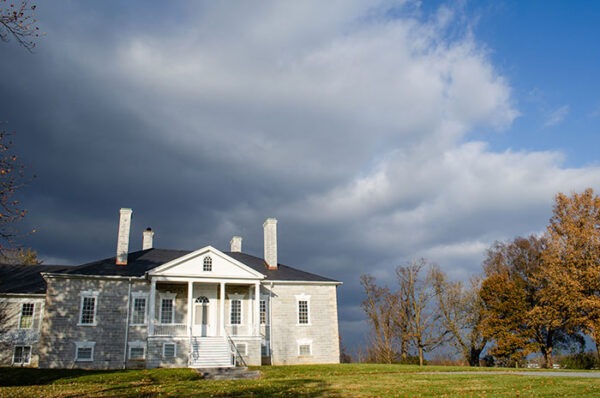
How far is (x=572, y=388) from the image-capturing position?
1476cm

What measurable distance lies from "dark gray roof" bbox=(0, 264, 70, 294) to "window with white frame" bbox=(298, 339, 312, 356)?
603 inches

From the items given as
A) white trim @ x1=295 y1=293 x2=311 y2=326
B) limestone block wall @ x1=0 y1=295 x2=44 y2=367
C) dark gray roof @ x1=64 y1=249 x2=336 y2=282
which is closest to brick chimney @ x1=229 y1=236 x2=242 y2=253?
dark gray roof @ x1=64 y1=249 x2=336 y2=282

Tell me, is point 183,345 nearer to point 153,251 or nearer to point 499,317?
point 153,251

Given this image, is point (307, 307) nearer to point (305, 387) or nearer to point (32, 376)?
point (32, 376)

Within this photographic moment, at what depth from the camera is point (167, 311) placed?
98.0ft

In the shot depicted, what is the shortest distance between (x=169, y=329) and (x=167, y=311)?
1265 mm

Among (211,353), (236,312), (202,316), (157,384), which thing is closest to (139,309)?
(202,316)

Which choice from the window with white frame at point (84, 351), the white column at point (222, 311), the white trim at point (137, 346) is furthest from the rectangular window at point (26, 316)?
the white column at point (222, 311)

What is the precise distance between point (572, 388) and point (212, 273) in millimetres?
20077

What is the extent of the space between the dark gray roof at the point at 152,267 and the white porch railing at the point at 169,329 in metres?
3.22

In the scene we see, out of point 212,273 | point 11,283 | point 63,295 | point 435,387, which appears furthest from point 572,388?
point 11,283

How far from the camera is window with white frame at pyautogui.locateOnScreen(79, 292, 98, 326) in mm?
28156

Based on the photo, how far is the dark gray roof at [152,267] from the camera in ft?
96.3

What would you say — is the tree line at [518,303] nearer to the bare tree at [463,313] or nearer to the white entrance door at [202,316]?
the bare tree at [463,313]
